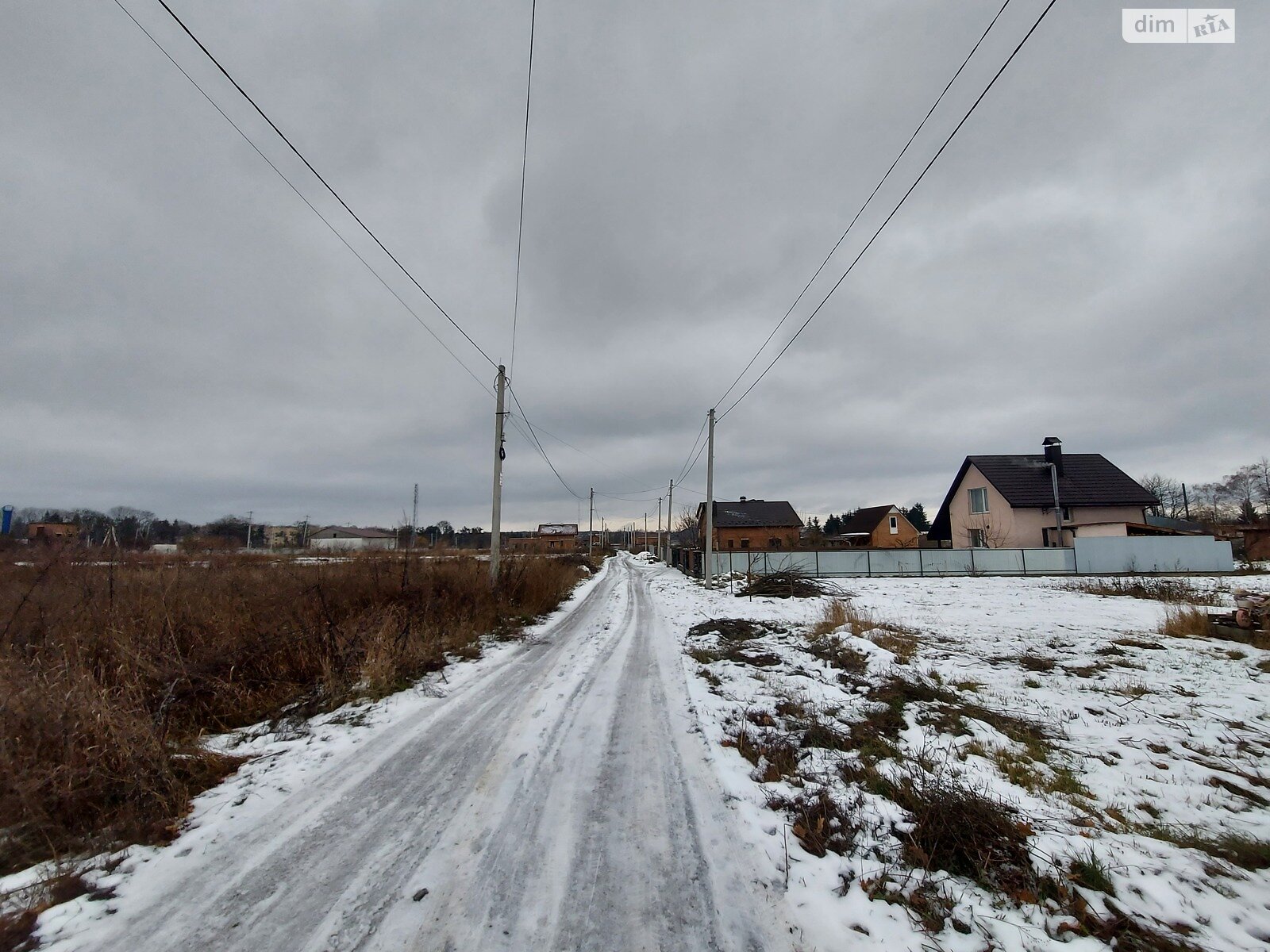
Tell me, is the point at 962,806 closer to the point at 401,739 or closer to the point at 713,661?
the point at 401,739

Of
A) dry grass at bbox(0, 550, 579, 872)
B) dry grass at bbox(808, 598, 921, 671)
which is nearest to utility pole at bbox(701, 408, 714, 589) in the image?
dry grass at bbox(808, 598, 921, 671)

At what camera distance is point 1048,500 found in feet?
103

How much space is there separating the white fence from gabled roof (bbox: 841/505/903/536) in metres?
24.2

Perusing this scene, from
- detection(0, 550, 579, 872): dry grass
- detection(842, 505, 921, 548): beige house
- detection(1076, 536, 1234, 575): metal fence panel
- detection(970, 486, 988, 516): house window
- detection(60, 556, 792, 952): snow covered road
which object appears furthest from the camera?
detection(842, 505, 921, 548): beige house

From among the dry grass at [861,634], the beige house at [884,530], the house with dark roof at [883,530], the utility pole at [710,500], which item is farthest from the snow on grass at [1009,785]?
the beige house at [884,530]

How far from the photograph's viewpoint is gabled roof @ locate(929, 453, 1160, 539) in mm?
31531

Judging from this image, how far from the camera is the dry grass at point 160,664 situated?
3.31 m

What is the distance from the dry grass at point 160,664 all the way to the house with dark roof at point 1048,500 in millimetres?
33295

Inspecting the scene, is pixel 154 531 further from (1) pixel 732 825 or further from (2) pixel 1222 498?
(2) pixel 1222 498

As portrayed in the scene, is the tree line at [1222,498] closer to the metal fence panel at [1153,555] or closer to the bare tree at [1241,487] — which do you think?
the bare tree at [1241,487]

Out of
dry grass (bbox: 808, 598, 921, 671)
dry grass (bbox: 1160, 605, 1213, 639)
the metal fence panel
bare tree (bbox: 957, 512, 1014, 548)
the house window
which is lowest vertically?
dry grass (bbox: 808, 598, 921, 671)

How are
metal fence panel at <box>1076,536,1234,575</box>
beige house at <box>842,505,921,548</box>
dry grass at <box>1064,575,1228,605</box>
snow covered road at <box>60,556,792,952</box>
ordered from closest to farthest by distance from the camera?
snow covered road at <box>60,556,792,952</box> < dry grass at <box>1064,575,1228,605</box> < metal fence panel at <box>1076,536,1234,575</box> < beige house at <box>842,505,921,548</box>

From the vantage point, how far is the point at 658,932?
242 cm

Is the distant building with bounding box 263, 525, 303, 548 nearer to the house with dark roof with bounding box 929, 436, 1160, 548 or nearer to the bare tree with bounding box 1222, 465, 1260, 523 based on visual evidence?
the house with dark roof with bounding box 929, 436, 1160, 548
